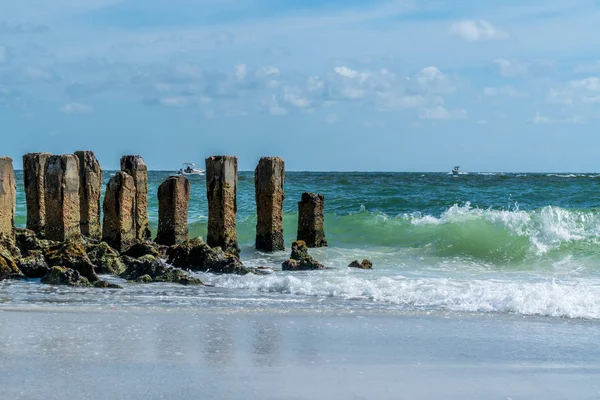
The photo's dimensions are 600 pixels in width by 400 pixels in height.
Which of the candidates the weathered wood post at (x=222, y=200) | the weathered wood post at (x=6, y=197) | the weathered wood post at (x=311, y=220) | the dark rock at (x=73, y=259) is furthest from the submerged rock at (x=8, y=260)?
the weathered wood post at (x=311, y=220)

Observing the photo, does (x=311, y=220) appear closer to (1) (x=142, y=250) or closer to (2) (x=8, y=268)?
(1) (x=142, y=250)

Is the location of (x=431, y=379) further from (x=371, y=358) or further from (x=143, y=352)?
(x=143, y=352)

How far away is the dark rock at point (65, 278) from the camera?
36.7 feet

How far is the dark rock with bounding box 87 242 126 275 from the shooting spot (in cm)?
1262

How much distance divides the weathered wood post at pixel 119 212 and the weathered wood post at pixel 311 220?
12.7 ft

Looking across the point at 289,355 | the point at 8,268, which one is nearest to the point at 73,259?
the point at 8,268

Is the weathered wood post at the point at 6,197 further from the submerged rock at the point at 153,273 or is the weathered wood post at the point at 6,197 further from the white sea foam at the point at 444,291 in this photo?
the white sea foam at the point at 444,291

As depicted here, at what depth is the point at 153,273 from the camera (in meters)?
12.0

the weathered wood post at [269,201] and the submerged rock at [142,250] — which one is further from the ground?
the weathered wood post at [269,201]

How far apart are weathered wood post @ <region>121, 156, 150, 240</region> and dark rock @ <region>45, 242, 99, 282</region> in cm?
269

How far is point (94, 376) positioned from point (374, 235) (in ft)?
49.0

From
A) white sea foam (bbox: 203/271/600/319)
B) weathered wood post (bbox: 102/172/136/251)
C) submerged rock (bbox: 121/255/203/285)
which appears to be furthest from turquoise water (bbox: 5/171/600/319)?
weathered wood post (bbox: 102/172/136/251)

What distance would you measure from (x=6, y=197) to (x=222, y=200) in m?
3.47

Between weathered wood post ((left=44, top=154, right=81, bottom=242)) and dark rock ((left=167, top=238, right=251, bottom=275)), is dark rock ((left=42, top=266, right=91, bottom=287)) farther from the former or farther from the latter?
weathered wood post ((left=44, top=154, right=81, bottom=242))
